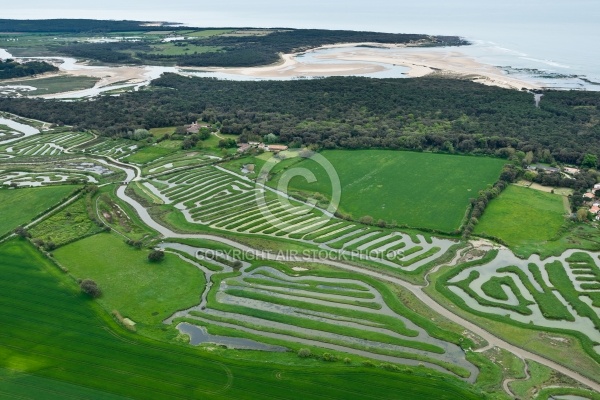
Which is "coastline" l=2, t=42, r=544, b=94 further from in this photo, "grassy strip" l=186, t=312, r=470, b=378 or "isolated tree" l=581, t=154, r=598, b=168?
"grassy strip" l=186, t=312, r=470, b=378

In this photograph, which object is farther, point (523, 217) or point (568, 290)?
point (523, 217)

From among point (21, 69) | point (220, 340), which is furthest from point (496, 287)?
point (21, 69)

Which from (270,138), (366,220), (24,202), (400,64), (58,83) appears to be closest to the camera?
(366,220)

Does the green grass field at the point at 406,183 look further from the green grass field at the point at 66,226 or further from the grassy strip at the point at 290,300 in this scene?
the green grass field at the point at 66,226

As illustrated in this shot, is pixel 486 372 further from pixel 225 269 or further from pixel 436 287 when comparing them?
pixel 225 269

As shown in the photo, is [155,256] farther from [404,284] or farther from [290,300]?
[404,284]

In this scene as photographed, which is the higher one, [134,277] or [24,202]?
[24,202]

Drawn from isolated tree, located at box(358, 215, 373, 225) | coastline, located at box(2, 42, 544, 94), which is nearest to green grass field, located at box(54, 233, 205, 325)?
isolated tree, located at box(358, 215, 373, 225)

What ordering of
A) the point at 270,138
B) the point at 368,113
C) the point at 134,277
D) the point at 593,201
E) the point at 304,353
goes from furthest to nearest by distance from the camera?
1. the point at 368,113
2. the point at 270,138
3. the point at 593,201
4. the point at 134,277
5. the point at 304,353
